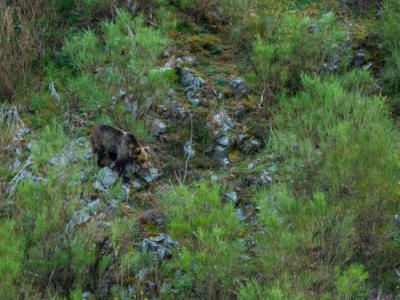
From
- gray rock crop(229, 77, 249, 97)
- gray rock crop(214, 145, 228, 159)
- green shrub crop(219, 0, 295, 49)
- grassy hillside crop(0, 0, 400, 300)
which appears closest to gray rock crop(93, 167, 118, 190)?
grassy hillside crop(0, 0, 400, 300)

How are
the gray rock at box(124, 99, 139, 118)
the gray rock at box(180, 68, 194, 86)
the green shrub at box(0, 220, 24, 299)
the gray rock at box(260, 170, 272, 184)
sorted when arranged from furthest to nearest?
the gray rock at box(180, 68, 194, 86) < the gray rock at box(124, 99, 139, 118) < the gray rock at box(260, 170, 272, 184) < the green shrub at box(0, 220, 24, 299)

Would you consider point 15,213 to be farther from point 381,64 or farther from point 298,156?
point 381,64

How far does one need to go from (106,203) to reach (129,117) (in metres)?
1.61

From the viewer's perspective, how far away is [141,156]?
8.13m

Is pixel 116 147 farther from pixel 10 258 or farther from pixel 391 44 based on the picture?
pixel 391 44

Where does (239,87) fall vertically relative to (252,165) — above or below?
above

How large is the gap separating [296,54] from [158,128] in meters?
2.28

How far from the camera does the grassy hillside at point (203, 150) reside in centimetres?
646

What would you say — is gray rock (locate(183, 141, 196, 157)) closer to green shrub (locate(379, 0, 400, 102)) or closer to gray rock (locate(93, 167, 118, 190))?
gray rock (locate(93, 167, 118, 190))

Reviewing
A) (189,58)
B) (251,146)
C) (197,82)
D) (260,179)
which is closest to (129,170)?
(260,179)

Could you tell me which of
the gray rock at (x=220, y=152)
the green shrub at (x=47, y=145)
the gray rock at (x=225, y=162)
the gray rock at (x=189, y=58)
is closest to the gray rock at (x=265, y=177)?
the gray rock at (x=225, y=162)

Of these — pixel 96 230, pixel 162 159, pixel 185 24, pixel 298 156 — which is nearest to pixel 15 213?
pixel 96 230

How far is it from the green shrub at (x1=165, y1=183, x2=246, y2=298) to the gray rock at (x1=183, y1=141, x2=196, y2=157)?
187cm

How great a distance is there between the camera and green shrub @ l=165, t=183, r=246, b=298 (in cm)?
627
